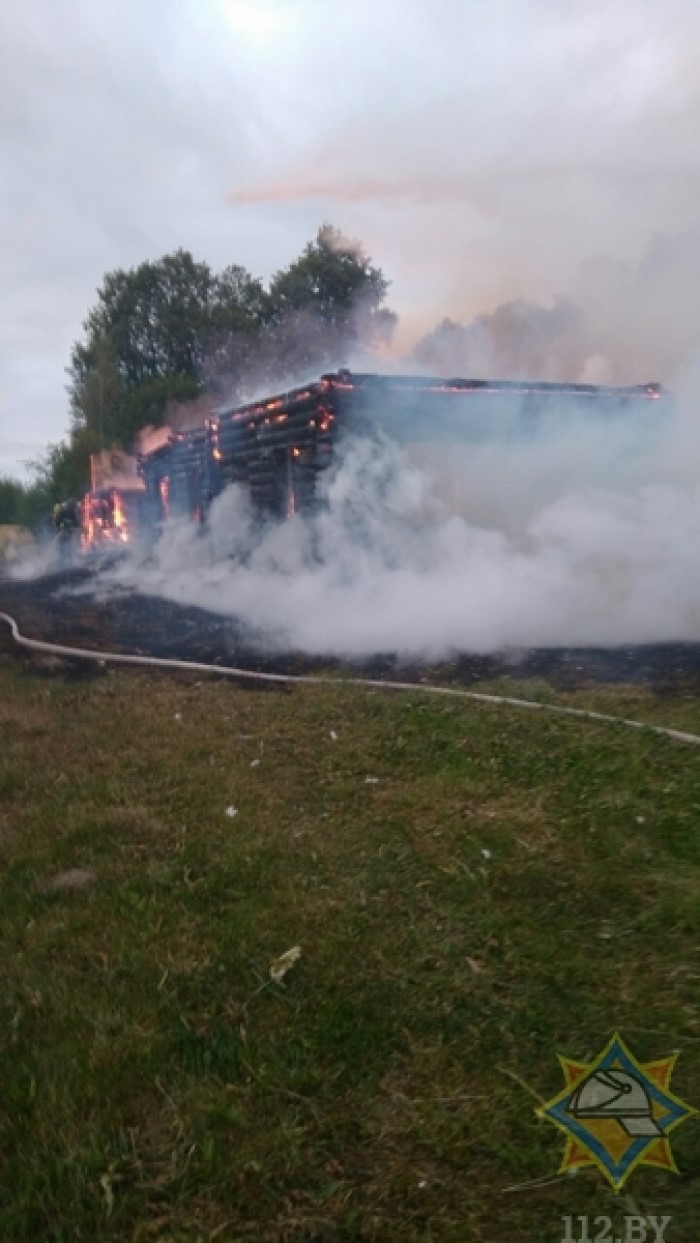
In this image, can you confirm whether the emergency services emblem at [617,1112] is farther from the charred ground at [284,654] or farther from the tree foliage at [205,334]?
the tree foliage at [205,334]

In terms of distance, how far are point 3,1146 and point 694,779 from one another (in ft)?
11.4

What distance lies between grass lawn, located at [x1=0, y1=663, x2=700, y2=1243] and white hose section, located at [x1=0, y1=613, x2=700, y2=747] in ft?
0.63

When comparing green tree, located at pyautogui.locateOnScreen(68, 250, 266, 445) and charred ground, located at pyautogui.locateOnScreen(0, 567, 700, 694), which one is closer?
charred ground, located at pyautogui.locateOnScreen(0, 567, 700, 694)

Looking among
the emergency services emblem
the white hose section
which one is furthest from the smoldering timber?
the emergency services emblem

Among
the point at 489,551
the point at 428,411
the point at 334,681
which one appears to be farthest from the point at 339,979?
the point at 428,411

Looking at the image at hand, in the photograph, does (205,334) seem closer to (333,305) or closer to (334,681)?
(333,305)

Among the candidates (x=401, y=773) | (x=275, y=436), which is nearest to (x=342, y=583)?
(x=275, y=436)

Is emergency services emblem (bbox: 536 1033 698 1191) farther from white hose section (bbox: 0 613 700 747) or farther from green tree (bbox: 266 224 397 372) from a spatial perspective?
green tree (bbox: 266 224 397 372)

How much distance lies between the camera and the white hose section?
5242 millimetres

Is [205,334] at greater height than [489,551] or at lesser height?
greater

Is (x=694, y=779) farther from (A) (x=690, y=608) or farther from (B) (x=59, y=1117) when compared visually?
(A) (x=690, y=608)

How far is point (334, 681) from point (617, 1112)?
486cm

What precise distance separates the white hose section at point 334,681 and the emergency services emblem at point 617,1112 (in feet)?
8.86

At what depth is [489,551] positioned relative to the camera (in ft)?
34.2
